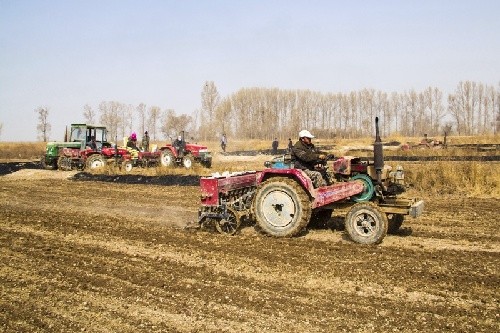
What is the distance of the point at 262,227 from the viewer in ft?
23.9

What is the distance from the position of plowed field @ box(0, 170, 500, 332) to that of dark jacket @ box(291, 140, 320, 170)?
3.73 feet

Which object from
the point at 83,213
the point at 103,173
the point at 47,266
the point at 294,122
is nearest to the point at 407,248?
the point at 47,266

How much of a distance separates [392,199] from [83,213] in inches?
246

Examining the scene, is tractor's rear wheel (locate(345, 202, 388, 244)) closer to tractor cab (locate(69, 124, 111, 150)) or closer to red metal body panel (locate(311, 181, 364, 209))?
red metal body panel (locate(311, 181, 364, 209))

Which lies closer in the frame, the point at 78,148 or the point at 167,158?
the point at 167,158

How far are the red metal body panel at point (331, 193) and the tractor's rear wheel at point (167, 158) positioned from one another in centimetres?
1365

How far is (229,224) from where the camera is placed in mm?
7539

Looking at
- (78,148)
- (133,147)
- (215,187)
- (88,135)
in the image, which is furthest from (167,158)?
(215,187)

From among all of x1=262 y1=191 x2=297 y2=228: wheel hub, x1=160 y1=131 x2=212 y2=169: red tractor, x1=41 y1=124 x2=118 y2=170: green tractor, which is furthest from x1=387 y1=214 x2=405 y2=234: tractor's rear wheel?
x1=41 y1=124 x2=118 y2=170: green tractor

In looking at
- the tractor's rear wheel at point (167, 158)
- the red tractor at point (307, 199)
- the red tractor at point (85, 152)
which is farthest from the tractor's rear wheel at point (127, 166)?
the red tractor at point (307, 199)

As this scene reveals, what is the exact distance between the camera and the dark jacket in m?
7.20

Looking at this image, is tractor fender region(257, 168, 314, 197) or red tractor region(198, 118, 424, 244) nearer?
red tractor region(198, 118, 424, 244)

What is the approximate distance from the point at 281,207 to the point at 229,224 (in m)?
0.94

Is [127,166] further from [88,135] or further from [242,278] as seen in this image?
[242,278]
